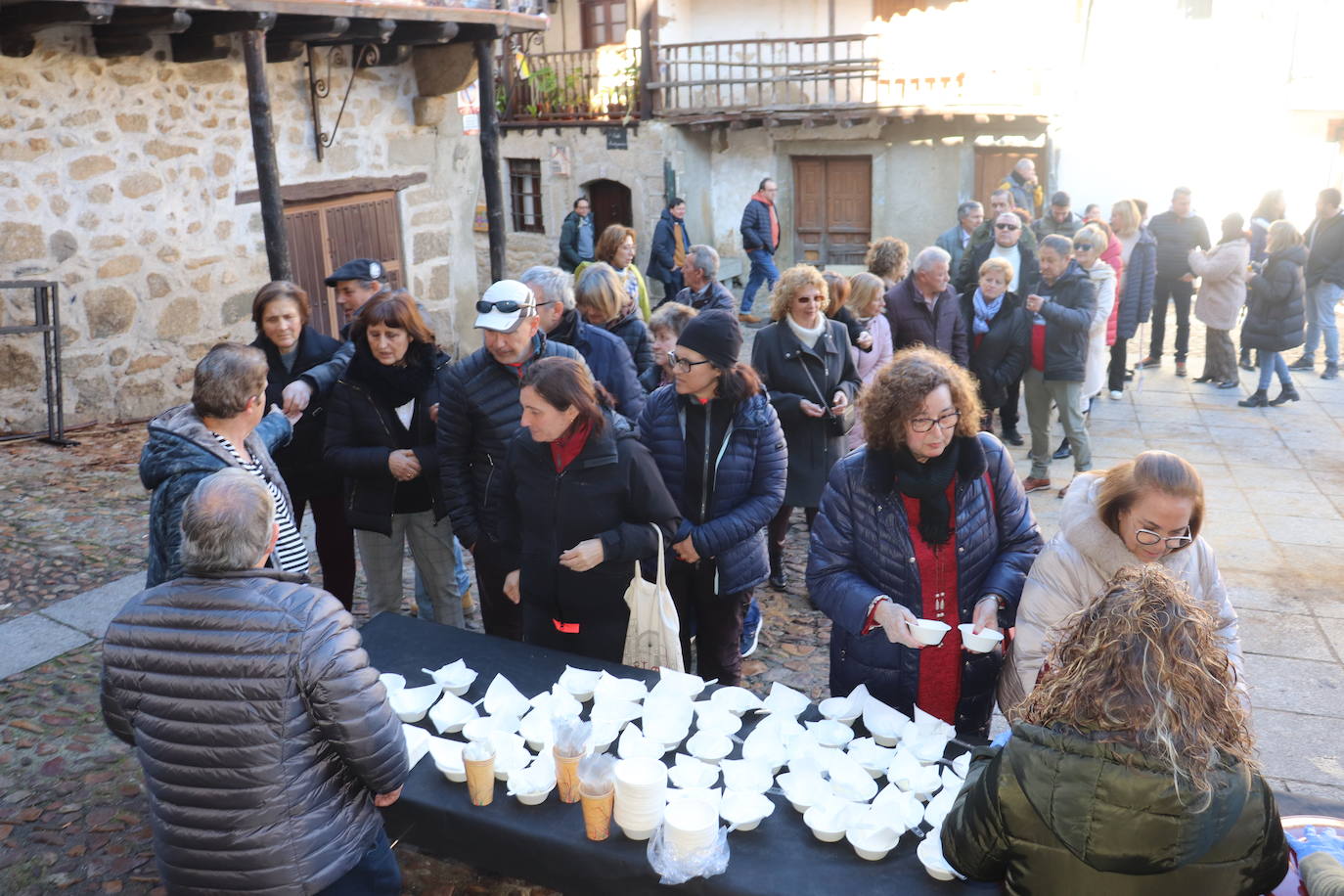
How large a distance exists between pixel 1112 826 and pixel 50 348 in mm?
7730

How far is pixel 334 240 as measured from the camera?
965 centimetres

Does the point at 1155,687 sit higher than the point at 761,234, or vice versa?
the point at 761,234

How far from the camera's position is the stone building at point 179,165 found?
7.56 metres

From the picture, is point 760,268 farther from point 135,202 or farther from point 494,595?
point 494,595

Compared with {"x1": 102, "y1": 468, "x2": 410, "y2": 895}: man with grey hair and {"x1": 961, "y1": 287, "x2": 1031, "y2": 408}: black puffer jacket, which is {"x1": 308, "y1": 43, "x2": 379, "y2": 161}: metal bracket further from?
{"x1": 102, "y1": 468, "x2": 410, "y2": 895}: man with grey hair

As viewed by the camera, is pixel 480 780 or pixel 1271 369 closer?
pixel 480 780

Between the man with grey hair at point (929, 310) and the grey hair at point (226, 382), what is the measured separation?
445cm

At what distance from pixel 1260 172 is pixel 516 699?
20.2m

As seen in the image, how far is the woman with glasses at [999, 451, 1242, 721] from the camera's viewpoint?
9.58 ft

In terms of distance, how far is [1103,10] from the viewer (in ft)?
62.4

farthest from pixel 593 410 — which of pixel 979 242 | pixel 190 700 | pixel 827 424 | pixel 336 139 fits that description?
pixel 336 139

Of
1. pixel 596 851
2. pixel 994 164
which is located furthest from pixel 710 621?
pixel 994 164

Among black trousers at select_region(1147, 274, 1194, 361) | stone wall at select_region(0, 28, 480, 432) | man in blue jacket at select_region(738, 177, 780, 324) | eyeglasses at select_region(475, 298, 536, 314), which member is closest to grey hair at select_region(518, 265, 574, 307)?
eyeglasses at select_region(475, 298, 536, 314)

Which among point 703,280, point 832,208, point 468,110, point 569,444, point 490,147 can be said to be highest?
point 468,110
